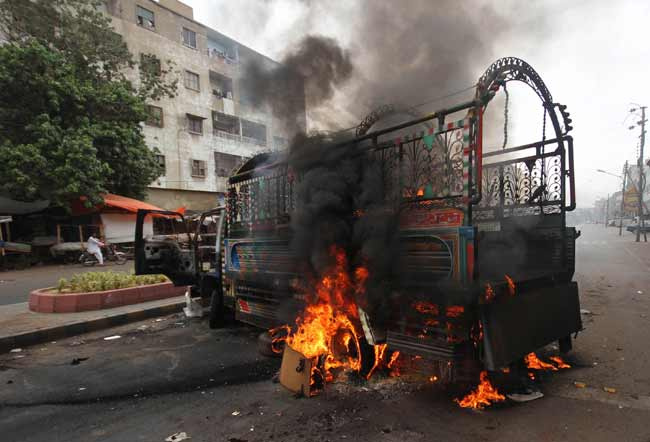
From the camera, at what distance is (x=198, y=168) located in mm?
24344

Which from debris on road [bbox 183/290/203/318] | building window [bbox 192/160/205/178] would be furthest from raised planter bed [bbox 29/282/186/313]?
building window [bbox 192/160/205/178]

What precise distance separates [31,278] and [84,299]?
687cm

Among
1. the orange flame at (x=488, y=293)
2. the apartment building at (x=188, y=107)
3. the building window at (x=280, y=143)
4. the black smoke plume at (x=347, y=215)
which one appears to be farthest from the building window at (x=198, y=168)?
the orange flame at (x=488, y=293)

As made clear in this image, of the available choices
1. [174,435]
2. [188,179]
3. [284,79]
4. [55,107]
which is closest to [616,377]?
[174,435]

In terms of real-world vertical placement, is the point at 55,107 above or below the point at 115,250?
above

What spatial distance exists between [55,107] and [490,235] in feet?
52.6

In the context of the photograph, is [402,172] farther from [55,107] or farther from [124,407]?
[55,107]

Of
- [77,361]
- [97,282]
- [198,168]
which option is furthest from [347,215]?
[198,168]

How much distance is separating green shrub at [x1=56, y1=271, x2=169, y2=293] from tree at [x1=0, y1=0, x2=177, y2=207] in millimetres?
7223

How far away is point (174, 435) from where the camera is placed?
306 centimetres

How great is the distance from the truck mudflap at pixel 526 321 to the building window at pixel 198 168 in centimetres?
2288

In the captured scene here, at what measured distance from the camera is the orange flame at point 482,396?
A: 3.33 meters

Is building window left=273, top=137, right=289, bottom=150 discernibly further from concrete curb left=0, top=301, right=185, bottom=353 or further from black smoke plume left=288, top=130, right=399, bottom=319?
concrete curb left=0, top=301, right=185, bottom=353

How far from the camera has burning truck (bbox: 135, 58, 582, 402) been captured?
3.22 m
